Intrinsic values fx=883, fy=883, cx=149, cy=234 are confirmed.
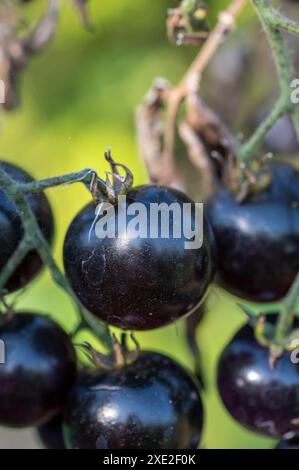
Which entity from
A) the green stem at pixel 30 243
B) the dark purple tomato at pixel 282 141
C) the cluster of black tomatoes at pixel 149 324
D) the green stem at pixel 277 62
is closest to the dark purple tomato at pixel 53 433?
the cluster of black tomatoes at pixel 149 324

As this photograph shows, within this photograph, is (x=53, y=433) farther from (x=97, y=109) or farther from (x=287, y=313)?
Result: (x=97, y=109)

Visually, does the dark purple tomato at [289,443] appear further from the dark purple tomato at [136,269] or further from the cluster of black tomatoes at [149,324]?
the dark purple tomato at [136,269]

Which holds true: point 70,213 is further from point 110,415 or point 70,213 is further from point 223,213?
point 110,415

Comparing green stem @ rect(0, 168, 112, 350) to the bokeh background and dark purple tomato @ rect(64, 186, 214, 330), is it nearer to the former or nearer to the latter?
dark purple tomato @ rect(64, 186, 214, 330)

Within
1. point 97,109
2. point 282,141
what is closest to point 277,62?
point 282,141

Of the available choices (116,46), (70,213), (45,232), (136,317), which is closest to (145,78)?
(116,46)
